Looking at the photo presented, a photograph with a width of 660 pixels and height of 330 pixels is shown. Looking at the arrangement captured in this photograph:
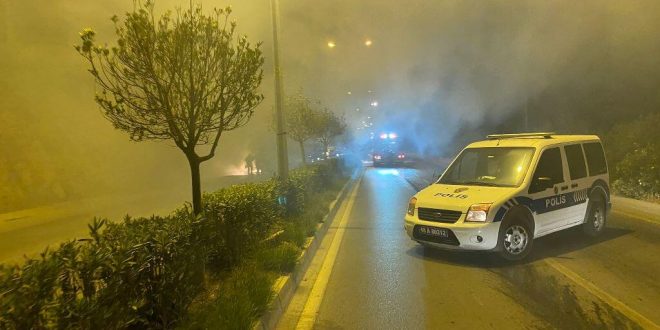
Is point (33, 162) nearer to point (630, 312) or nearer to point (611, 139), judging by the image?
point (611, 139)

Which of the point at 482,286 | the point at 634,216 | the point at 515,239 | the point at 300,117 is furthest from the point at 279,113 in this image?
the point at 300,117

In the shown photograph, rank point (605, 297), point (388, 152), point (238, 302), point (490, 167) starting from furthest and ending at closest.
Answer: point (388, 152) < point (490, 167) < point (605, 297) < point (238, 302)

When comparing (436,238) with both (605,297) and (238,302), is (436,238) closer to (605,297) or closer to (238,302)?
(605,297)

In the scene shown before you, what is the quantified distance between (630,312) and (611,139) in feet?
44.0

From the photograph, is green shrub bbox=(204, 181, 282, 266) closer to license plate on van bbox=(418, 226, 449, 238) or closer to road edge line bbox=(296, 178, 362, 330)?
road edge line bbox=(296, 178, 362, 330)

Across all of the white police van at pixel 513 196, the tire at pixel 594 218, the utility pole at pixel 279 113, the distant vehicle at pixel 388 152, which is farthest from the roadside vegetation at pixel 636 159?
the distant vehicle at pixel 388 152

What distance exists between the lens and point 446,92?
108 ft

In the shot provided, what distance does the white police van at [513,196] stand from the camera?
5.86 m

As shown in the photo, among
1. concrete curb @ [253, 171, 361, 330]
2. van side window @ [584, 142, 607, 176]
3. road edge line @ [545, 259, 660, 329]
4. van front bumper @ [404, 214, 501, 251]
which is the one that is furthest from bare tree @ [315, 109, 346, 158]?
road edge line @ [545, 259, 660, 329]

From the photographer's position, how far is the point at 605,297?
473cm

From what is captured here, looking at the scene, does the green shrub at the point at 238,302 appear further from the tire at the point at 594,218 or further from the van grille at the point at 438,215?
the tire at the point at 594,218

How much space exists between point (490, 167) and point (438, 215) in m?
1.25

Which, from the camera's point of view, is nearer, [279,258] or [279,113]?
[279,258]

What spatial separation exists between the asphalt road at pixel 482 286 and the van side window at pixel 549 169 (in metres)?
0.91
